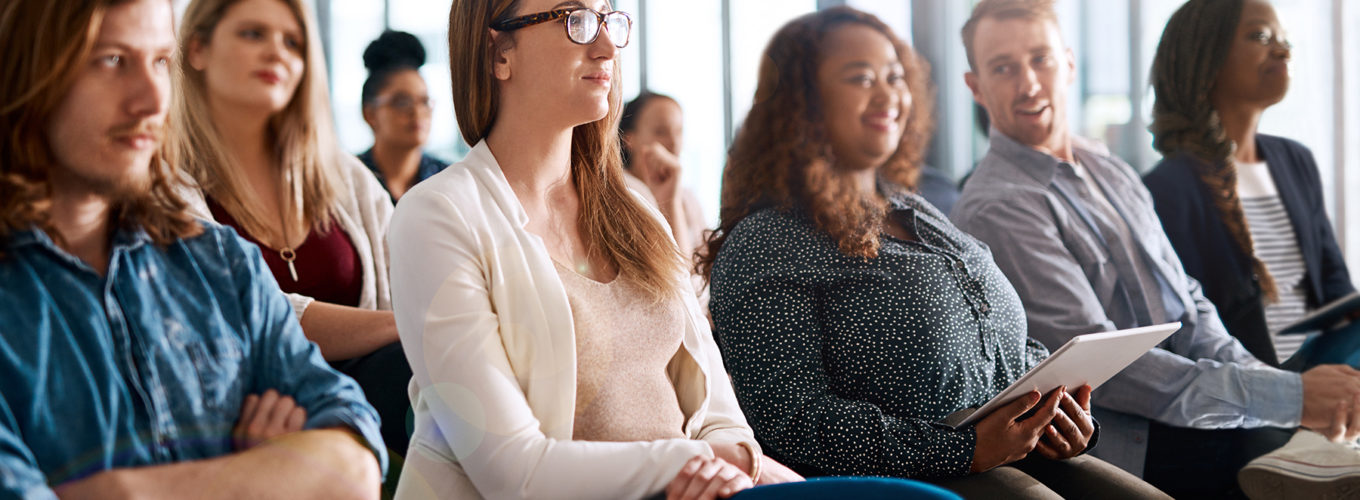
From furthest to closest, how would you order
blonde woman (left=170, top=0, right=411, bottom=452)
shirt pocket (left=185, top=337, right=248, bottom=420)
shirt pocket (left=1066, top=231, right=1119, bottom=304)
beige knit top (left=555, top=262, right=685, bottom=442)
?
shirt pocket (left=1066, top=231, right=1119, bottom=304)
blonde woman (left=170, top=0, right=411, bottom=452)
beige knit top (left=555, top=262, right=685, bottom=442)
shirt pocket (left=185, top=337, right=248, bottom=420)

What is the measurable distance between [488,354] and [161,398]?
0.36 metres

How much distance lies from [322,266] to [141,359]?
1006mm

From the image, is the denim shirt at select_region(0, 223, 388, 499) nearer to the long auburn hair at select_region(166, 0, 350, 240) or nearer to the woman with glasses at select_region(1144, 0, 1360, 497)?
the long auburn hair at select_region(166, 0, 350, 240)

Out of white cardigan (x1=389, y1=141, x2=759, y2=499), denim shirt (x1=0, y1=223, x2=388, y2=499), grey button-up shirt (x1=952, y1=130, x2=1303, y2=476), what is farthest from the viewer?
grey button-up shirt (x1=952, y1=130, x2=1303, y2=476)

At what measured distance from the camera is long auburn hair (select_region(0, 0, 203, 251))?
0.99 meters

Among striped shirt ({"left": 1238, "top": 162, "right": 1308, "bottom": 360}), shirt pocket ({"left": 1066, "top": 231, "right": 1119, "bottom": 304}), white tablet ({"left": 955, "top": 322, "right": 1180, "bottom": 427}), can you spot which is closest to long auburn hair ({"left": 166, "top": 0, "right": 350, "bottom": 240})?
white tablet ({"left": 955, "top": 322, "right": 1180, "bottom": 427})

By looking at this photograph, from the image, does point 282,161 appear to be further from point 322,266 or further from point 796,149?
point 796,149

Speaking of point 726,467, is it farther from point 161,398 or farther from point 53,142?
point 53,142

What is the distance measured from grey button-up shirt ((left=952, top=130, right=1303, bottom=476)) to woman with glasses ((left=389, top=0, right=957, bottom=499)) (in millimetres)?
836

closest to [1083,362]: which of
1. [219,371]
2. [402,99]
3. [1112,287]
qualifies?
[1112,287]

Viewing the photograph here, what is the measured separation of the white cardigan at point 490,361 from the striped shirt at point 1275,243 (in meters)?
1.83

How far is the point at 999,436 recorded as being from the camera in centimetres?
158

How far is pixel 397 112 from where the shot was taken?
3043mm

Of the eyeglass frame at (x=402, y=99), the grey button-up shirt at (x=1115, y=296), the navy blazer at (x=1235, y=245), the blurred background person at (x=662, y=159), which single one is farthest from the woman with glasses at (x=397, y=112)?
the navy blazer at (x=1235, y=245)
